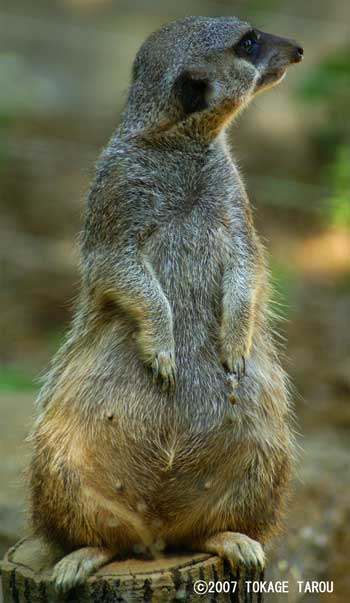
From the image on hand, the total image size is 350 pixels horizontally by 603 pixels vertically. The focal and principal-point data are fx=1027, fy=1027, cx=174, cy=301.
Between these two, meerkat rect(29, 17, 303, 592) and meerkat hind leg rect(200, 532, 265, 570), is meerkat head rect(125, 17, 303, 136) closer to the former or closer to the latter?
meerkat rect(29, 17, 303, 592)

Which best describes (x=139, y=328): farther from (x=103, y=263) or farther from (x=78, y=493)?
(x=78, y=493)

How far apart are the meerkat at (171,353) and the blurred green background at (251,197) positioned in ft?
4.77

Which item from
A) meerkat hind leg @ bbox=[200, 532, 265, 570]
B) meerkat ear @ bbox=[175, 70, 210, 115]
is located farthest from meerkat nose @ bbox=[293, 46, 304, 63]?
meerkat hind leg @ bbox=[200, 532, 265, 570]

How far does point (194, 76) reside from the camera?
4.16 m

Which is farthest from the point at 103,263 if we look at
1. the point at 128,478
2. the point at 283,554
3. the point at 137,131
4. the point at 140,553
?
the point at 283,554

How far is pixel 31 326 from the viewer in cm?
991

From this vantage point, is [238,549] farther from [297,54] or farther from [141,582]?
[297,54]

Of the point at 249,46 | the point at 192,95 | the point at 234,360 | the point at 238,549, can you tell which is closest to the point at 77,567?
the point at 238,549

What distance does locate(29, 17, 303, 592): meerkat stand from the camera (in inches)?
156

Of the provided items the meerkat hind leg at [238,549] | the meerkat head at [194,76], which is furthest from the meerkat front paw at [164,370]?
the meerkat head at [194,76]

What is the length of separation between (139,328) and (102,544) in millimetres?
849

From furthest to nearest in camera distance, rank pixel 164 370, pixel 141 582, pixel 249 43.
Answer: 1. pixel 249 43
2. pixel 164 370
3. pixel 141 582

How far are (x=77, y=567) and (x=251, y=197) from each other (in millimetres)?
7498

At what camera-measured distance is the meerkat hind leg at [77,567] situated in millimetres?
3830
